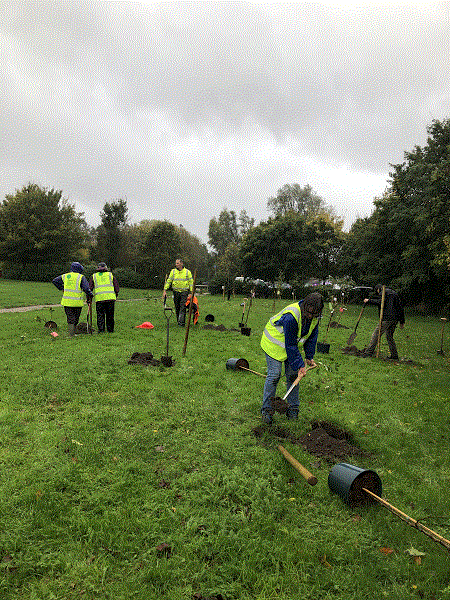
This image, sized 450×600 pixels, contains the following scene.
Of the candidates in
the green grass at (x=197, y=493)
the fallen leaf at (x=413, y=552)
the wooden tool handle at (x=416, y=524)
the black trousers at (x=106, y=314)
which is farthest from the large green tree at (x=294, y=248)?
the fallen leaf at (x=413, y=552)

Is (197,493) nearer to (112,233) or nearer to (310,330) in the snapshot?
(310,330)

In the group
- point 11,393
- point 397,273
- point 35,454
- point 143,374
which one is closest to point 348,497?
point 35,454

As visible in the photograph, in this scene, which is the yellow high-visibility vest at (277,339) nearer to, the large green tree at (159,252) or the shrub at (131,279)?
the large green tree at (159,252)

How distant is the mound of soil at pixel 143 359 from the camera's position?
7.25 metres

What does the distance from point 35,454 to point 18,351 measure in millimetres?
4723

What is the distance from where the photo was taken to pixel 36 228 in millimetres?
39469

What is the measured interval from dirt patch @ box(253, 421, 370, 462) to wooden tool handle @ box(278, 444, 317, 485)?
0.39 meters

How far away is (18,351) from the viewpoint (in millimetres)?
7777

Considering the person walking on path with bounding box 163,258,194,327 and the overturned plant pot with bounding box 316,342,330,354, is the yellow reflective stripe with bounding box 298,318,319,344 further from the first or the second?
the person walking on path with bounding box 163,258,194,327

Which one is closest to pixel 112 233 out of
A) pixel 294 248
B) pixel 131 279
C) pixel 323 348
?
pixel 131 279

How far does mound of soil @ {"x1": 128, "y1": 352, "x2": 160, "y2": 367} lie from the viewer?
7.25 m

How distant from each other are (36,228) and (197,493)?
43.0 m

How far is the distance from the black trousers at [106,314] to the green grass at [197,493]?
3346 mm

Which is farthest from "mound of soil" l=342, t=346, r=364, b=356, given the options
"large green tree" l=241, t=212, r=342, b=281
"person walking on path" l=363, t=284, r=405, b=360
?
"large green tree" l=241, t=212, r=342, b=281
